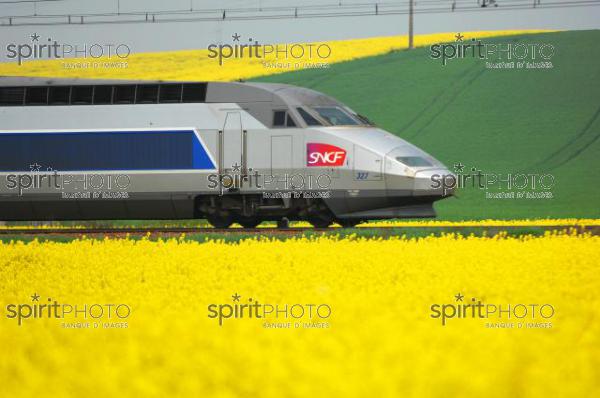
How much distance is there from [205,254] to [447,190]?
841 cm

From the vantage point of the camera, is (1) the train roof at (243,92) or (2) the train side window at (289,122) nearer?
(2) the train side window at (289,122)

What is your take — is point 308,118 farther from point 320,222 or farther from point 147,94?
point 147,94

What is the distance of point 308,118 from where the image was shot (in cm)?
2431

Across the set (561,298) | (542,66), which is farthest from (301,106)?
(542,66)

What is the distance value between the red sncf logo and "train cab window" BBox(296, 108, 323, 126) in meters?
0.63

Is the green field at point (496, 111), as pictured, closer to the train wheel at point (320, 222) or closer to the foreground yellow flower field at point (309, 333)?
the train wheel at point (320, 222)

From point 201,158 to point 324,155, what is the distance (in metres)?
2.90

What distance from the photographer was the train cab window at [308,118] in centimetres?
2423

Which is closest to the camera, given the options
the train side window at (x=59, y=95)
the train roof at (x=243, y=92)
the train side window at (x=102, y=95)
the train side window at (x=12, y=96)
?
the train roof at (x=243, y=92)

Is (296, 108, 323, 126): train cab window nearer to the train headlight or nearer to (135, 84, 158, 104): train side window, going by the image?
the train headlight

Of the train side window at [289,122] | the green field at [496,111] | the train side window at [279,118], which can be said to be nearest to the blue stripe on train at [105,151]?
the train side window at [279,118]

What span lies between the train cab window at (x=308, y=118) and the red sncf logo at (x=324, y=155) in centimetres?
63

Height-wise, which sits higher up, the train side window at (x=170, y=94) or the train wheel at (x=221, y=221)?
the train side window at (x=170, y=94)

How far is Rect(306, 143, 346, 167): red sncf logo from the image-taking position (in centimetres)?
2353
